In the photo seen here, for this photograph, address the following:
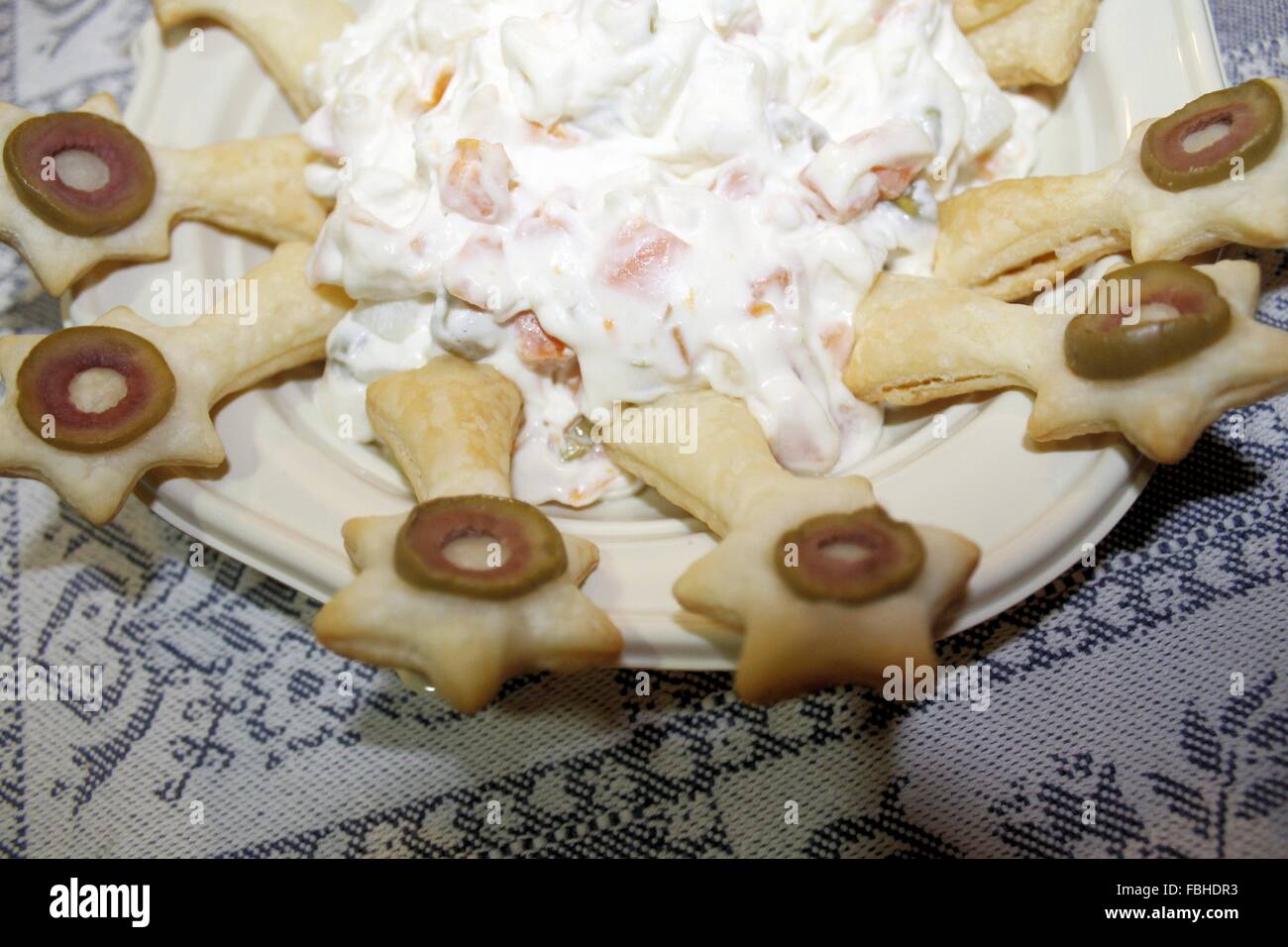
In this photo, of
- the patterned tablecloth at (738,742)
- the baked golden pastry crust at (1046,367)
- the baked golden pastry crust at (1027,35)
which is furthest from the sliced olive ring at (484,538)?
the baked golden pastry crust at (1027,35)

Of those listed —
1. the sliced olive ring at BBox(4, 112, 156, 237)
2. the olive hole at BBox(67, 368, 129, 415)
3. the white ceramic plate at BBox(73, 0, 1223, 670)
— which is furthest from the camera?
the sliced olive ring at BBox(4, 112, 156, 237)

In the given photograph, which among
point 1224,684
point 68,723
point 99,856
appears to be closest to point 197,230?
point 68,723

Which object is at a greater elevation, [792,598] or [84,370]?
[84,370]

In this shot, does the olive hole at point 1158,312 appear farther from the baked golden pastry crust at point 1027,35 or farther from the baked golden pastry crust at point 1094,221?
the baked golden pastry crust at point 1027,35

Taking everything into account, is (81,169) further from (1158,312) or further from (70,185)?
(1158,312)

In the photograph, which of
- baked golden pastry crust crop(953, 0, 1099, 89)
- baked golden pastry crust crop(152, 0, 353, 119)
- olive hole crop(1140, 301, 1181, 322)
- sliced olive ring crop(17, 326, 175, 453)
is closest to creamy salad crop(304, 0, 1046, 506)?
baked golden pastry crust crop(953, 0, 1099, 89)

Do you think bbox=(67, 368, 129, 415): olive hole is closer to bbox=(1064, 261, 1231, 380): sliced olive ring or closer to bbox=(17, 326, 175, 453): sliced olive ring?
bbox=(17, 326, 175, 453): sliced olive ring

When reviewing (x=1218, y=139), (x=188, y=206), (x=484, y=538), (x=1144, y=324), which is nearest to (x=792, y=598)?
(x=484, y=538)
